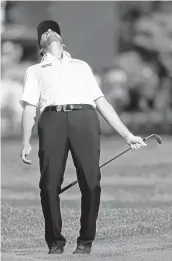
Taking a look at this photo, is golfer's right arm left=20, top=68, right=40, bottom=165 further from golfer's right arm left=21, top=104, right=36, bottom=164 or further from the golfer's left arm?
the golfer's left arm

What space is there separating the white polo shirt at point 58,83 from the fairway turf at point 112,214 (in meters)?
1.05

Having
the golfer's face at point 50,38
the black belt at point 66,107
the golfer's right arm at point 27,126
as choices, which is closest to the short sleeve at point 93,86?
the black belt at point 66,107

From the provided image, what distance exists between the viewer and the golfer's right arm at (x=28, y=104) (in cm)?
734

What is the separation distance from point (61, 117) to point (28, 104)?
0.28 meters

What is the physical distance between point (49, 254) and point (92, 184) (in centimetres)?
61

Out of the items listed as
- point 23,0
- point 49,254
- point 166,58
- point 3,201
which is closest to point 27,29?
point 23,0

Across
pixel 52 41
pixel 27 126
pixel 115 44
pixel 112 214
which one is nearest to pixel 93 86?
pixel 52 41

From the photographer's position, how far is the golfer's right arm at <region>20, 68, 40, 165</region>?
24.1ft

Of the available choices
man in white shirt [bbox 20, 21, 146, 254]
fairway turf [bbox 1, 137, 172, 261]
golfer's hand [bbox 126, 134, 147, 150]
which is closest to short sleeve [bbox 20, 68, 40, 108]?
man in white shirt [bbox 20, 21, 146, 254]

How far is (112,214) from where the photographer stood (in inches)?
405

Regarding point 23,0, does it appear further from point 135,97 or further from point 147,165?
point 147,165

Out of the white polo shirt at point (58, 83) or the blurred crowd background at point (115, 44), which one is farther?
the blurred crowd background at point (115, 44)

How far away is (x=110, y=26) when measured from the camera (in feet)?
153

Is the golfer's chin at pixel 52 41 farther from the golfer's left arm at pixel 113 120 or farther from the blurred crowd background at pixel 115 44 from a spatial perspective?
the blurred crowd background at pixel 115 44
